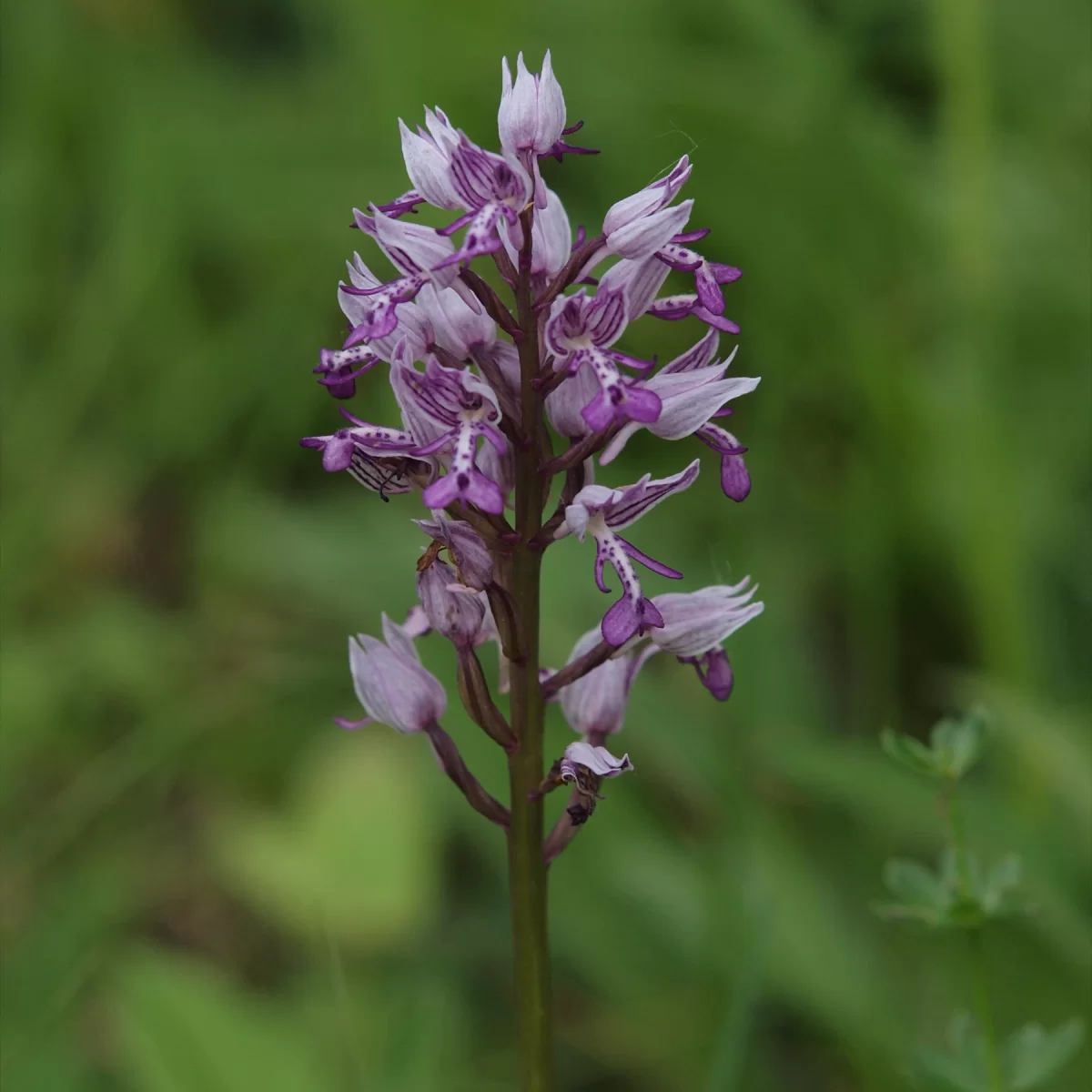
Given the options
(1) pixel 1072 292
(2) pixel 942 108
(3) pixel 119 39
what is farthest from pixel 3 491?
(1) pixel 1072 292

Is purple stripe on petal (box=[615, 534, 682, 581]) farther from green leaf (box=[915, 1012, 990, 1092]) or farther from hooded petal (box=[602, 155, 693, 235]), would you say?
green leaf (box=[915, 1012, 990, 1092])

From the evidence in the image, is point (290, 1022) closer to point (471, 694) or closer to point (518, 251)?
point (471, 694)

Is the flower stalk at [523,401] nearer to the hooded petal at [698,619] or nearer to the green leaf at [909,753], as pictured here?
the hooded petal at [698,619]

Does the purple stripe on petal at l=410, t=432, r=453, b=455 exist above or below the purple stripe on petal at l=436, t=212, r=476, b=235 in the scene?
below

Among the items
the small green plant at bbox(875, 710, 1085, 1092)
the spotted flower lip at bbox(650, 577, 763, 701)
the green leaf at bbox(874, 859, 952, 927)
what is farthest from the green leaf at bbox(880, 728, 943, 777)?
the spotted flower lip at bbox(650, 577, 763, 701)

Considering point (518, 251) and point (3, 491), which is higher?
point (518, 251)

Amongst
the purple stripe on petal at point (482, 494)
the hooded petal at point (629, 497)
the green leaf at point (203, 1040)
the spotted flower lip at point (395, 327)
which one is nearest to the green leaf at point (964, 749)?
the hooded petal at point (629, 497)
